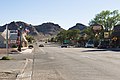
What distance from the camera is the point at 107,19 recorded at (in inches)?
5881

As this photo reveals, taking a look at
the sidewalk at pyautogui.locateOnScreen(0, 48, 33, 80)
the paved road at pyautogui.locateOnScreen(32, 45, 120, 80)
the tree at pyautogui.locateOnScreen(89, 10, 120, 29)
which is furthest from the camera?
the tree at pyautogui.locateOnScreen(89, 10, 120, 29)

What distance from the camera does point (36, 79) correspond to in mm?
16297

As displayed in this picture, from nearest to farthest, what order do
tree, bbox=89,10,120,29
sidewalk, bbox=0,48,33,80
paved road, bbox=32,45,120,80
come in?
paved road, bbox=32,45,120,80
sidewalk, bbox=0,48,33,80
tree, bbox=89,10,120,29

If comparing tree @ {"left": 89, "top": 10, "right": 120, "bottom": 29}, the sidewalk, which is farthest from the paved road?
tree @ {"left": 89, "top": 10, "right": 120, "bottom": 29}

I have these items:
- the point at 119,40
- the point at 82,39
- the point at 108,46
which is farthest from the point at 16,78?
the point at 82,39

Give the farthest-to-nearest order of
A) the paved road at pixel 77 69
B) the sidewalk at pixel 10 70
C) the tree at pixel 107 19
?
1. the tree at pixel 107 19
2. the sidewalk at pixel 10 70
3. the paved road at pixel 77 69

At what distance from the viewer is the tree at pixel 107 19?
147875 millimetres

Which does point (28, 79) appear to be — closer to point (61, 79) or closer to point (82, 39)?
point (61, 79)

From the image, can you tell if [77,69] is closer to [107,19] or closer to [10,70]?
[10,70]

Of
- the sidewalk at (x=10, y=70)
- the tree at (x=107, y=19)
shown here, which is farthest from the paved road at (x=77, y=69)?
the tree at (x=107, y=19)

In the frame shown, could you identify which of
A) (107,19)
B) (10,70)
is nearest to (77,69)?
(10,70)

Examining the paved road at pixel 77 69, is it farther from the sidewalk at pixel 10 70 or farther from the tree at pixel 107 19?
the tree at pixel 107 19

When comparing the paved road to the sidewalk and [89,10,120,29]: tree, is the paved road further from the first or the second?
[89,10,120,29]: tree

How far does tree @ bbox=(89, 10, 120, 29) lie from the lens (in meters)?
148
